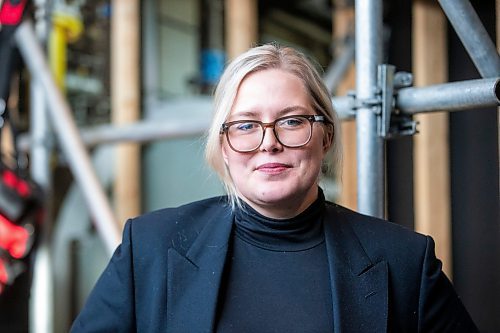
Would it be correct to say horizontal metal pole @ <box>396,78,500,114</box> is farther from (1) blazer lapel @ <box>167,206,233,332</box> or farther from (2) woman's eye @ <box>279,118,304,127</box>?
(1) blazer lapel @ <box>167,206,233,332</box>

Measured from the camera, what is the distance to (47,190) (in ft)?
9.76

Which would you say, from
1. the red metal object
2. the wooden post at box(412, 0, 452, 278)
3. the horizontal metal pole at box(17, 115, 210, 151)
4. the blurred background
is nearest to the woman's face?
the blurred background

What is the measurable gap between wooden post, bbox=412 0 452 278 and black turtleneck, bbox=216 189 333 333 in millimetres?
2042

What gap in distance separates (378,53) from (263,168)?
0.58m

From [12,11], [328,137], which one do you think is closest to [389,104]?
[328,137]

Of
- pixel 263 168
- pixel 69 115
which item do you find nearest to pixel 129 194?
pixel 69 115

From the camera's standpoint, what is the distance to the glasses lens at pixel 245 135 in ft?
4.28

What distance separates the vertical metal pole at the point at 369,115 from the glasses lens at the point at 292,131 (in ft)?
1.39

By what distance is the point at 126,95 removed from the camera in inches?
151

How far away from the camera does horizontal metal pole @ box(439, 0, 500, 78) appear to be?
5.11ft

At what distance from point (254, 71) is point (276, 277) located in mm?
393

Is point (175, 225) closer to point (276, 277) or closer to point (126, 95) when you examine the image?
point (276, 277)

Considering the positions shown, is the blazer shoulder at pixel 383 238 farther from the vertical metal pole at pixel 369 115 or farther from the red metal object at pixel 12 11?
the red metal object at pixel 12 11

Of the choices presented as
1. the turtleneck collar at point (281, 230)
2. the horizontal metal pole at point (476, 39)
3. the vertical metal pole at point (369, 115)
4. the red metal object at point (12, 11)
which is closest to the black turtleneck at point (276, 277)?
the turtleneck collar at point (281, 230)
